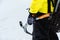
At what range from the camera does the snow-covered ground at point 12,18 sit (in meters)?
2.85

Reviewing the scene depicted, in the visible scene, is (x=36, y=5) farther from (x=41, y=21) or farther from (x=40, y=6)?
(x=41, y=21)

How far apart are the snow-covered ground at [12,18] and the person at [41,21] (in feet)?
2.75

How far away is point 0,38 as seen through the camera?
2.82 metres

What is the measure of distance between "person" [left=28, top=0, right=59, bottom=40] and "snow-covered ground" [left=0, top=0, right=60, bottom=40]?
33.1 inches

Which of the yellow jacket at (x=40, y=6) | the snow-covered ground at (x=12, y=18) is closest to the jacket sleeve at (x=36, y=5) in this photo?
the yellow jacket at (x=40, y=6)

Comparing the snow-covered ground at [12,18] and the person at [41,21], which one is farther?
the snow-covered ground at [12,18]

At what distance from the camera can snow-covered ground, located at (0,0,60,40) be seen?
285 cm

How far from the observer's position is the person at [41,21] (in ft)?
5.20

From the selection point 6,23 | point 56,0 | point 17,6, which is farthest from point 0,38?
point 56,0

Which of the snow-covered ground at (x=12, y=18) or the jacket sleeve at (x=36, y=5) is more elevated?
the jacket sleeve at (x=36, y=5)

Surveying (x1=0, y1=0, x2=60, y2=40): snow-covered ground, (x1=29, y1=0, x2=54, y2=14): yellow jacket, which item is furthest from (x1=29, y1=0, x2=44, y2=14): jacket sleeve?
(x1=0, y1=0, x2=60, y2=40): snow-covered ground

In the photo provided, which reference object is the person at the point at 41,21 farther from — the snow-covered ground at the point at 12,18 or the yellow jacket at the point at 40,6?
the snow-covered ground at the point at 12,18

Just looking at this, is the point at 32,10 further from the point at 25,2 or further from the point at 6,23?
the point at 25,2

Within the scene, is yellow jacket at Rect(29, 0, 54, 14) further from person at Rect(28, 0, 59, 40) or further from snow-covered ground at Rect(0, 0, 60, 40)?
snow-covered ground at Rect(0, 0, 60, 40)
